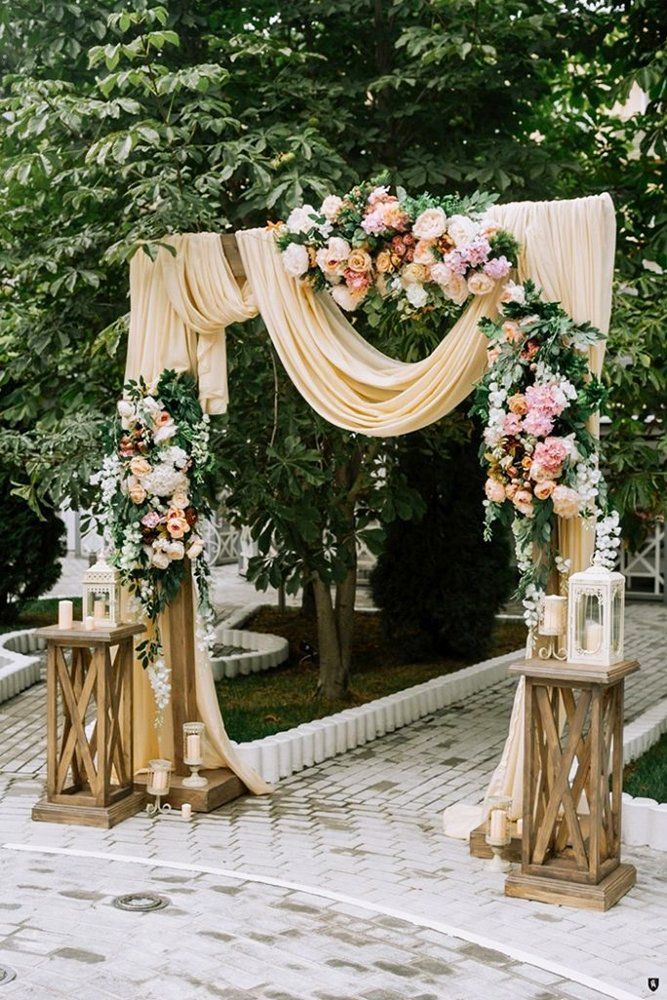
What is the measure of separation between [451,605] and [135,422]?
15.7 feet

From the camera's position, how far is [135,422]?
665 cm

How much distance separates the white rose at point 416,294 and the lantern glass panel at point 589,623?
1.57 metres

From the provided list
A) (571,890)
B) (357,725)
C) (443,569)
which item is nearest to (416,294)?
(571,890)

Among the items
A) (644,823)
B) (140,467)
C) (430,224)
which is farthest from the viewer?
(140,467)

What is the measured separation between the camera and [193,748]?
6.73 meters

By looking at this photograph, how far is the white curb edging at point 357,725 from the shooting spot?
735 centimetres

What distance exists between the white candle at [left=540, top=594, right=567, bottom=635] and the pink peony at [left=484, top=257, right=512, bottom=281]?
1469mm

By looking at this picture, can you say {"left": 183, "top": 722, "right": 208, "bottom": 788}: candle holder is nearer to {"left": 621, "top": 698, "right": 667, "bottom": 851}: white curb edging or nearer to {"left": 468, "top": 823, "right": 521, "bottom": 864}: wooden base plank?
{"left": 468, "top": 823, "right": 521, "bottom": 864}: wooden base plank

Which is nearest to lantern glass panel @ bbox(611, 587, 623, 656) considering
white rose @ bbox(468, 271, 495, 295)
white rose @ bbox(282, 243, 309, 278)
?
white rose @ bbox(468, 271, 495, 295)

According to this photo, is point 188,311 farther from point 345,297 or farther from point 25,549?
point 25,549

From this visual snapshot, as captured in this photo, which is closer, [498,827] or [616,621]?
[616,621]

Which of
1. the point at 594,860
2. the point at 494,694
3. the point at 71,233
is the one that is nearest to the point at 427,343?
the point at 71,233

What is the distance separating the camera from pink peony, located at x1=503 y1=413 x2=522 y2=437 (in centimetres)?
563

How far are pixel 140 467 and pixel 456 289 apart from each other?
1901 millimetres
